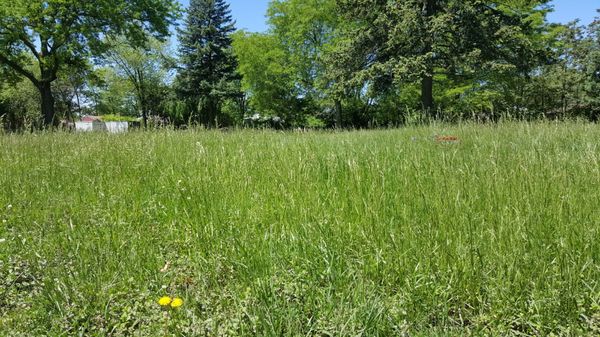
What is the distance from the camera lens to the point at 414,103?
27016 millimetres

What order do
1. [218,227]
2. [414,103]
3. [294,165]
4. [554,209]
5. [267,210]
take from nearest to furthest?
[554,209] < [218,227] < [267,210] < [294,165] < [414,103]

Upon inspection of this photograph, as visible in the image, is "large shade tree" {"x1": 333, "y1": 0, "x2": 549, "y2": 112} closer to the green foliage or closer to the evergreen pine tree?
the evergreen pine tree

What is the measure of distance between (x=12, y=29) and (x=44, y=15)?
180cm

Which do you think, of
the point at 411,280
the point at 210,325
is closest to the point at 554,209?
the point at 411,280

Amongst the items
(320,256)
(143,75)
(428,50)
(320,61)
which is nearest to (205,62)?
(143,75)

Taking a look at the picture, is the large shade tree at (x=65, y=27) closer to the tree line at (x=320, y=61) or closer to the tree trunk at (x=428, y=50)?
the tree line at (x=320, y=61)

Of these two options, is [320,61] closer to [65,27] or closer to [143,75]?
[65,27]

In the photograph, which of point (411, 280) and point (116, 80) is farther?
point (116, 80)

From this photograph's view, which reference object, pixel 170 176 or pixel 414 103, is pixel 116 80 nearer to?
pixel 414 103

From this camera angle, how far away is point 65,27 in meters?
18.1

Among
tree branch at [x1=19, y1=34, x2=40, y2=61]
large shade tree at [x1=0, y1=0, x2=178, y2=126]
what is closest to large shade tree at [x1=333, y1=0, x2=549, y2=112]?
large shade tree at [x1=0, y1=0, x2=178, y2=126]

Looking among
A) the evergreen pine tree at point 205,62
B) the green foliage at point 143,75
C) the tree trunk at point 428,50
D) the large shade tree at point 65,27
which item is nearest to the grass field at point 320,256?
the tree trunk at point 428,50

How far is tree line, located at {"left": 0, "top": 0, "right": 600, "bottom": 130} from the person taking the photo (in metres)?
16.1

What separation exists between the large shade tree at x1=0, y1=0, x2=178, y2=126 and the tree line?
0.07 meters
